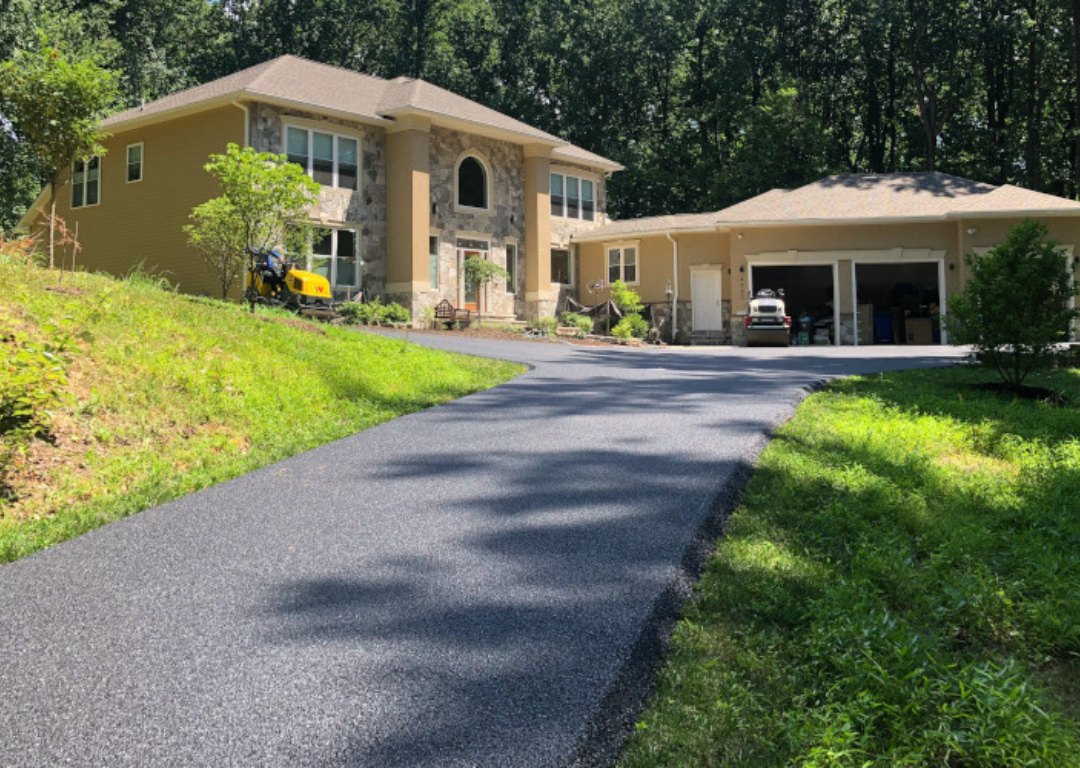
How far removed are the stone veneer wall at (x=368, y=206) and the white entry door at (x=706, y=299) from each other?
9.69 m

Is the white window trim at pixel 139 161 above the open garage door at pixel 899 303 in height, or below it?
above

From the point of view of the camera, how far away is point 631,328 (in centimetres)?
2417

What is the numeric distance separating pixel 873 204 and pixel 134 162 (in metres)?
20.6

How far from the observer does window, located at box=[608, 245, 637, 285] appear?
1089 inches

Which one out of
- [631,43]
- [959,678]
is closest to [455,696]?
[959,678]

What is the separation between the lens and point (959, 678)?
9.95ft

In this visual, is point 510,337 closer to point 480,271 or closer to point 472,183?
point 480,271

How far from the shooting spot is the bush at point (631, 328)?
23297 mm

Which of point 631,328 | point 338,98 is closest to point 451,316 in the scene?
point 631,328

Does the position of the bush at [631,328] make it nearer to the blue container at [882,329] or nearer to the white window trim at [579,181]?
the white window trim at [579,181]

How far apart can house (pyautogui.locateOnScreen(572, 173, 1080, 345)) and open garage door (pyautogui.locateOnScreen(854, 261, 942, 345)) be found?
0.04 m

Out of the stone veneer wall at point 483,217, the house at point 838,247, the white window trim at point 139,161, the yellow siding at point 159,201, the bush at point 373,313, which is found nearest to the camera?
the bush at point 373,313

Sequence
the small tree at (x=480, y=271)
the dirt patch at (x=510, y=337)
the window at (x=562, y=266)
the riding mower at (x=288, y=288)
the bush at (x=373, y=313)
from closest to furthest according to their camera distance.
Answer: the riding mower at (x=288, y=288)
the dirt patch at (x=510, y=337)
the bush at (x=373, y=313)
the small tree at (x=480, y=271)
the window at (x=562, y=266)

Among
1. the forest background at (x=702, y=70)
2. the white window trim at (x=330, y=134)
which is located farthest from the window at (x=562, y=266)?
the forest background at (x=702, y=70)
